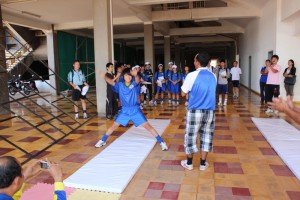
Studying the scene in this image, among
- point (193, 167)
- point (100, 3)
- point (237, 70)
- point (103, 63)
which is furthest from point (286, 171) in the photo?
point (237, 70)

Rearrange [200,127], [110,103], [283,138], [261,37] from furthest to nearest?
[261,37] < [110,103] < [283,138] < [200,127]

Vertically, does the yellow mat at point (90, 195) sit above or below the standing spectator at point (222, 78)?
below

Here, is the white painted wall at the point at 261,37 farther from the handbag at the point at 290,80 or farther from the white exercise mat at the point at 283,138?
the white exercise mat at the point at 283,138

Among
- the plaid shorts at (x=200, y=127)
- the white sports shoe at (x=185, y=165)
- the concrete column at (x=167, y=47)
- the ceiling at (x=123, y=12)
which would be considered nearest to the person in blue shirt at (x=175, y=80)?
the ceiling at (x=123, y=12)

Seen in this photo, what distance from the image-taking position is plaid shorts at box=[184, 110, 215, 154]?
3.17 metres

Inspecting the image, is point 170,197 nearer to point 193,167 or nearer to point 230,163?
point 193,167

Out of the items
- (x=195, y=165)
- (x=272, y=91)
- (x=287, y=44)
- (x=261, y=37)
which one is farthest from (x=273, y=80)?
(x=261, y=37)

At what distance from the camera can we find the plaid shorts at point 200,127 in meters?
3.17

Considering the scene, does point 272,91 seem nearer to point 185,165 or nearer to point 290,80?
point 290,80

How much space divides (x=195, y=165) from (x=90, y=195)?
1425 millimetres

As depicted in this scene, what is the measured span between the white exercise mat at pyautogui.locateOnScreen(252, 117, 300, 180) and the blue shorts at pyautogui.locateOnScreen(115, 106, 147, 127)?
203cm

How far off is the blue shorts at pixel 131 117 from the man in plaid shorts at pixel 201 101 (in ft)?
3.43

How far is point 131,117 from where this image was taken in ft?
13.5

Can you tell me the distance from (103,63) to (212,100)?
13.6 feet
